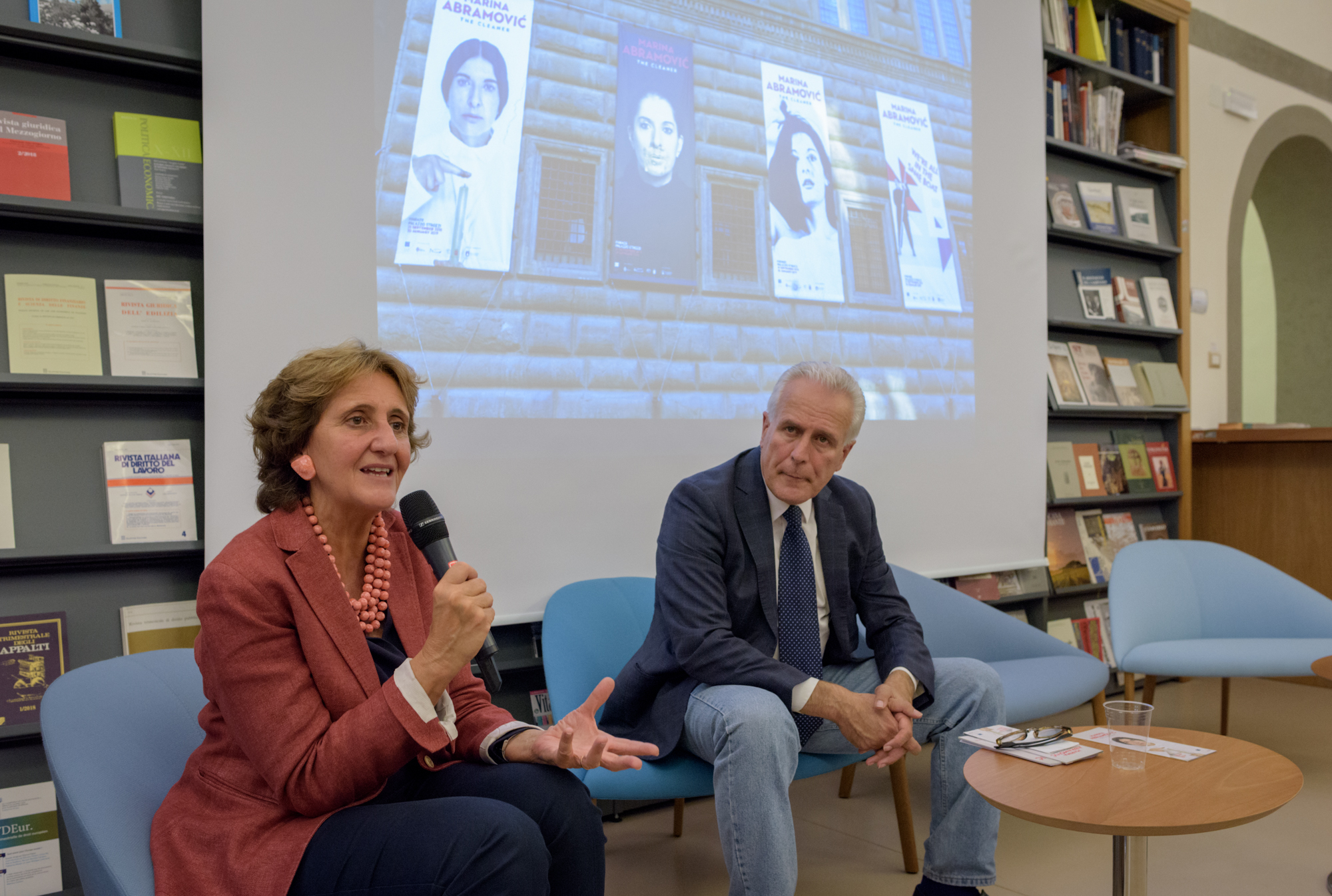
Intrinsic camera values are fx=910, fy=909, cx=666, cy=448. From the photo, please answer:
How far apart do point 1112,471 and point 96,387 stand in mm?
3965

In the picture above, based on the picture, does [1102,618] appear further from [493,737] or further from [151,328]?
[151,328]

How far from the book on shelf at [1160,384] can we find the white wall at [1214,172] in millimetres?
471

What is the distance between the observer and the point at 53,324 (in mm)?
2072

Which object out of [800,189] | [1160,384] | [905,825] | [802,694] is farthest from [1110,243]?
[802,694]

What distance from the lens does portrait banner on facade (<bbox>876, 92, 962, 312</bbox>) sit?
330cm

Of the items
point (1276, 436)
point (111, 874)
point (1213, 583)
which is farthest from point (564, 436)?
point (1276, 436)

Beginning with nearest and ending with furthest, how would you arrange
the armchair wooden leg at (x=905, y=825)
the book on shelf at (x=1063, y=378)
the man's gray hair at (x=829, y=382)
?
the man's gray hair at (x=829, y=382), the armchair wooden leg at (x=905, y=825), the book on shelf at (x=1063, y=378)

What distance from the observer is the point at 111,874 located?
3.75 ft

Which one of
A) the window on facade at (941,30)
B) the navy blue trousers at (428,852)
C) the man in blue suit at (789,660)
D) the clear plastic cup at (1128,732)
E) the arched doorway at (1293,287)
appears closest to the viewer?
the navy blue trousers at (428,852)

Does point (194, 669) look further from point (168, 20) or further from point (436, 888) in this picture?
point (168, 20)

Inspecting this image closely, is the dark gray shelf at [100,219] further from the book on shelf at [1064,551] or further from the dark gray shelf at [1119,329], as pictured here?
the book on shelf at [1064,551]

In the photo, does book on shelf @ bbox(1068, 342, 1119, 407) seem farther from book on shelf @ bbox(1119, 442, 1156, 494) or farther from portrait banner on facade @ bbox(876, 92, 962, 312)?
portrait banner on facade @ bbox(876, 92, 962, 312)

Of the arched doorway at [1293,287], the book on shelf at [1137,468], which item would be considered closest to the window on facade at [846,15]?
the book on shelf at [1137,468]

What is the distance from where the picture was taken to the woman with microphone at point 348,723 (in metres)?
1.17
